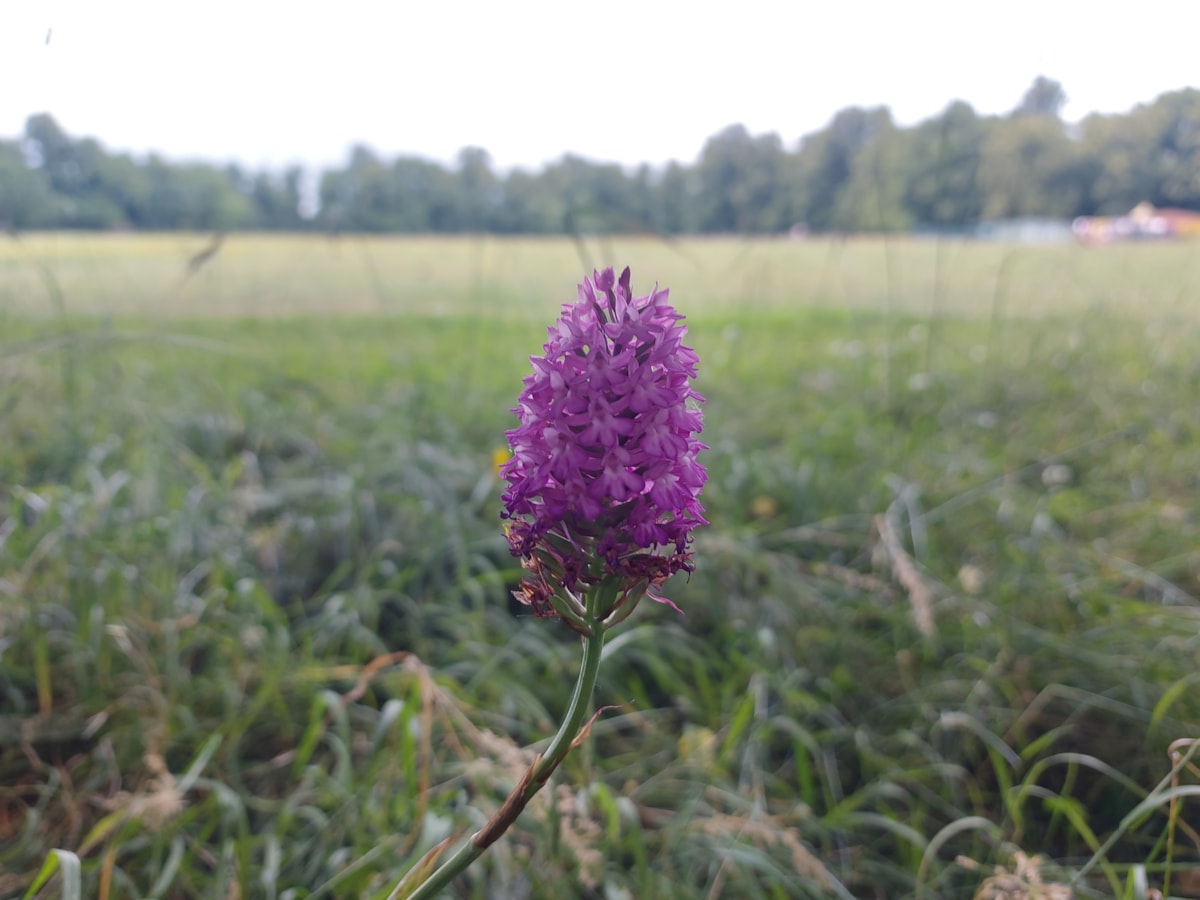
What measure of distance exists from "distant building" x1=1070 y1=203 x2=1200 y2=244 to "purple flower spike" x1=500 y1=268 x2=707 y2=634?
4.95 meters

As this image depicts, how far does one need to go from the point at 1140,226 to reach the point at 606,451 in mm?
5673

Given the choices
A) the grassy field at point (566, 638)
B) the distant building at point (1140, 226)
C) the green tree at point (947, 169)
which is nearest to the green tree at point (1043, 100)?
the green tree at point (947, 169)

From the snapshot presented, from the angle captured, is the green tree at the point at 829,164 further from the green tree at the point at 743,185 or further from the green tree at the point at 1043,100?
the green tree at the point at 1043,100

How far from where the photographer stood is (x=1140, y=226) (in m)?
5.20

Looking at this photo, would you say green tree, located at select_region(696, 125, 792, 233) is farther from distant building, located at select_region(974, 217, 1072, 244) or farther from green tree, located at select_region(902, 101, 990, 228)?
distant building, located at select_region(974, 217, 1072, 244)

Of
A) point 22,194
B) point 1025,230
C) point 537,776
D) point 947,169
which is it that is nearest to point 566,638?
point 537,776

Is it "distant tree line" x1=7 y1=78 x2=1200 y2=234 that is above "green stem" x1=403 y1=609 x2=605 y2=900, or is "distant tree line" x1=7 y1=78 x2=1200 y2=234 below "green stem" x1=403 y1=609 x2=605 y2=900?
above

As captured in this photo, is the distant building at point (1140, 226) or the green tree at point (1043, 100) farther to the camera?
the distant building at point (1140, 226)

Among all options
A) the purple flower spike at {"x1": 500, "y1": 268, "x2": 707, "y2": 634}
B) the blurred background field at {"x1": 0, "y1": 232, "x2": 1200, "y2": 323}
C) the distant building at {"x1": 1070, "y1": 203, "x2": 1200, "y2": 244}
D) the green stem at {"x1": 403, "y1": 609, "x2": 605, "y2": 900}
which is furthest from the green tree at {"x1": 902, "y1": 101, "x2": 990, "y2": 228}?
the green stem at {"x1": 403, "y1": 609, "x2": 605, "y2": 900}

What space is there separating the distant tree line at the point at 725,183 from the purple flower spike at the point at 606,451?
8.05 feet

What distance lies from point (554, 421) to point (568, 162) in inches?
191

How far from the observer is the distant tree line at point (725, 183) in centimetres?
407

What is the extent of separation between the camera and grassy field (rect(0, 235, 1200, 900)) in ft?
6.33

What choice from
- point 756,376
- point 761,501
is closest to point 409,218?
point 756,376
